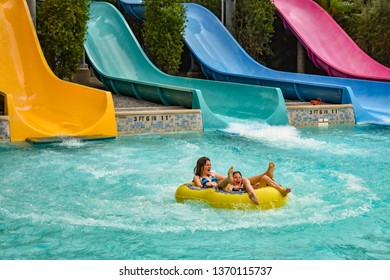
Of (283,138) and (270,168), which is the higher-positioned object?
(270,168)

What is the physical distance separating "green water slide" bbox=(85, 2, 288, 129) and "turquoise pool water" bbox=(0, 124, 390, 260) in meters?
1.67

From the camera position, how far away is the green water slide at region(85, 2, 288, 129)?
12.7 metres

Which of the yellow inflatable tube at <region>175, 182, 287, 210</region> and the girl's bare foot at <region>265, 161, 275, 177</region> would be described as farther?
the girl's bare foot at <region>265, 161, 275, 177</region>

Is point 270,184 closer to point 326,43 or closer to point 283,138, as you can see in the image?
point 283,138

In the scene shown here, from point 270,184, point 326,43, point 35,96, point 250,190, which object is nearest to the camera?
point 250,190

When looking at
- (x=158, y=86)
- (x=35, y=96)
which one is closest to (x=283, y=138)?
(x=158, y=86)

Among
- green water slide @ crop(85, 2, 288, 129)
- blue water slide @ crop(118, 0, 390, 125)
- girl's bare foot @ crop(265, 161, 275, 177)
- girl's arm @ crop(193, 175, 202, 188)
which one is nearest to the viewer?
girl's bare foot @ crop(265, 161, 275, 177)

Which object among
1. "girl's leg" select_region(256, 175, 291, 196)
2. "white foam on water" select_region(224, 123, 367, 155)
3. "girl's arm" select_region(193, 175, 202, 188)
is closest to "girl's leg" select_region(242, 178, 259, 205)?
"girl's leg" select_region(256, 175, 291, 196)

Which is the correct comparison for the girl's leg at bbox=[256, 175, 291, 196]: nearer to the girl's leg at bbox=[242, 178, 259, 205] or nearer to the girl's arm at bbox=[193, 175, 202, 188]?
the girl's leg at bbox=[242, 178, 259, 205]

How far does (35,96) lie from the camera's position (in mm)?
12258

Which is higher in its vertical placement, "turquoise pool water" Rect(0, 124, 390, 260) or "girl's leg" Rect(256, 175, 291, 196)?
"girl's leg" Rect(256, 175, 291, 196)

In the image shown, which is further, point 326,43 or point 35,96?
point 326,43

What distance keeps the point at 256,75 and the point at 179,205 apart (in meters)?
10.8

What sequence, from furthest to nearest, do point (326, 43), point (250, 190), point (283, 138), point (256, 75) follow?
point (326, 43), point (256, 75), point (283, 138), point (250, 190)
